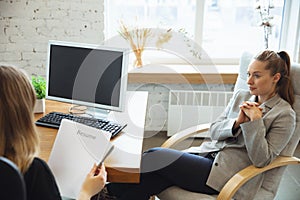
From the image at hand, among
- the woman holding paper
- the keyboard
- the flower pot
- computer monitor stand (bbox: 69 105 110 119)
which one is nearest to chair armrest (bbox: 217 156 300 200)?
the keyboard

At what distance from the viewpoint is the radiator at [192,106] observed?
10.5ft

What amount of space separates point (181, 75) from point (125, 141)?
64.2 inches

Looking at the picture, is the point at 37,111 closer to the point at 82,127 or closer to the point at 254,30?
the point at 82,127

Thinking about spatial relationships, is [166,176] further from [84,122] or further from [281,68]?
[281,68]

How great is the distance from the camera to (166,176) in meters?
1.82

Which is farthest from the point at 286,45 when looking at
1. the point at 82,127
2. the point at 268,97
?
the point at 82,127

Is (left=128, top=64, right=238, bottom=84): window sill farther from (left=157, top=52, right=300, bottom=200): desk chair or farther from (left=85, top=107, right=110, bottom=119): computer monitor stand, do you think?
(left=157, top=52, right=300, bottom=200): desk chair

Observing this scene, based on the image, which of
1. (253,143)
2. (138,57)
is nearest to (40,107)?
(253,143)

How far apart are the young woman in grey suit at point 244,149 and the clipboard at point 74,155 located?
1.36 ft

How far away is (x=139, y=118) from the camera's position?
1903 millimetres

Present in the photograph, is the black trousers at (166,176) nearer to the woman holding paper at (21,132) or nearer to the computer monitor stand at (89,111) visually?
the computer monitor stand at (89,111)

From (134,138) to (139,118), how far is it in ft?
0.82

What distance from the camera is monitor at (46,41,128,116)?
1815mm

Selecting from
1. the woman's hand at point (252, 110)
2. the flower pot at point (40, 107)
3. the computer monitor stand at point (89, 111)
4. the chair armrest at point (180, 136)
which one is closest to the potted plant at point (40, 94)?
the flower pot at point (40, 107)
